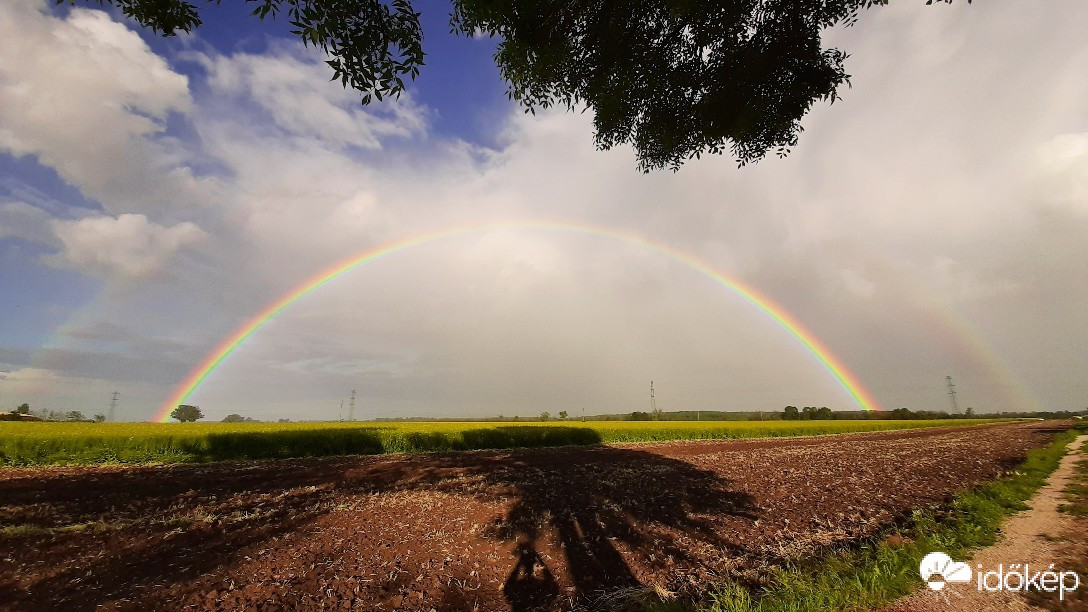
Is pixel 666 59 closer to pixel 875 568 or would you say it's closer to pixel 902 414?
pixel 875 568

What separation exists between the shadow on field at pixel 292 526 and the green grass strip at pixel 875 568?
5.89 ft

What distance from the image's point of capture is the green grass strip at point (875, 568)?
5637mm

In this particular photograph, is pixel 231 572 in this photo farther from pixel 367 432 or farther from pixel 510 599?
pixel 367 432

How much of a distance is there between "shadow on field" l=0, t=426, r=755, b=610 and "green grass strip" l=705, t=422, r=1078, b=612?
1.80m

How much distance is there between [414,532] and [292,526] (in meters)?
3.18

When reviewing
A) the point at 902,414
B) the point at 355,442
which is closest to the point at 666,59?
the point at 355,442

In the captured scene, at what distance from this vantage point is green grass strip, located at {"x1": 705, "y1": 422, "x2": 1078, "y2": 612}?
5.64 meters

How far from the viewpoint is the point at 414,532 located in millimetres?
9672

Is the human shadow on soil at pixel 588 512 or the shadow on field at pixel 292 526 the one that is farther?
the human shadow on soil at pixel 588 512

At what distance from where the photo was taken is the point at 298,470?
20172mm

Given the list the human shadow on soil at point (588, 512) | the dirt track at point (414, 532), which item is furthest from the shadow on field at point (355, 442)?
the human shadow on soil at point (588, 512)

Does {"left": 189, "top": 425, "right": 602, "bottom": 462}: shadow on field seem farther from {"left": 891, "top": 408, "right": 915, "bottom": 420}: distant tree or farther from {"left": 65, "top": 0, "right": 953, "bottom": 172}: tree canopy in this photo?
{"left": 891, "top": 408, "right": 915, "bottom": 420}: distant tree

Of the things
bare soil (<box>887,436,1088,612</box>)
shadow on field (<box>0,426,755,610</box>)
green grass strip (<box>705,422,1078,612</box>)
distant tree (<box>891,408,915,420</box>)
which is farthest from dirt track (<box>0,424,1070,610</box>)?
distant tree (<box>891,408,915,420</box>)

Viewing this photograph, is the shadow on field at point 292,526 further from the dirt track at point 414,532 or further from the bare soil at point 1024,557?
the bare soil at point 1024,557
